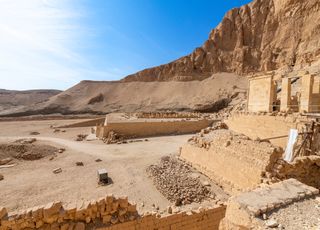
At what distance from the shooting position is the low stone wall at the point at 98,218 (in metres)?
3.69

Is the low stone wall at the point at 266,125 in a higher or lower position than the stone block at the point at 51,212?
higher

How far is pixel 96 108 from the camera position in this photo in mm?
39438

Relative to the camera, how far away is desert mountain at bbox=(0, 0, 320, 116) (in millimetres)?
34000

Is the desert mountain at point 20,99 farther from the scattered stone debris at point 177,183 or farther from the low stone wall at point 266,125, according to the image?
the low stone wall at point 266,125

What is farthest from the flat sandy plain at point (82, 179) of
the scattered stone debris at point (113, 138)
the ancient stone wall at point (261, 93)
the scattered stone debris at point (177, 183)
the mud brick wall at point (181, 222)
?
the ancient stone wall at point (261, 93)

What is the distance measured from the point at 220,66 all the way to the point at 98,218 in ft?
153

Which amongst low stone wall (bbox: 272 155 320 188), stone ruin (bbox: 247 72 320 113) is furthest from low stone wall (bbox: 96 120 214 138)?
low stone wall (bbox: 272 155 320 188)

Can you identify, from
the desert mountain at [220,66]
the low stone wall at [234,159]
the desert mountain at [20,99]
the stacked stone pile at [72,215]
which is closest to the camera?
the stacked stone pile at [72,215]

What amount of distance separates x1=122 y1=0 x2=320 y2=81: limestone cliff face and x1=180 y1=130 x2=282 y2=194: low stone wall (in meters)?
30.4

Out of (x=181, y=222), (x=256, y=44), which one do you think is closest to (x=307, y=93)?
(x=181, y=222)

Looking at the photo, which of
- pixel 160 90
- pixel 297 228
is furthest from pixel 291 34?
pixel 297 228

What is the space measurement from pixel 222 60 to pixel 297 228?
47797 mm

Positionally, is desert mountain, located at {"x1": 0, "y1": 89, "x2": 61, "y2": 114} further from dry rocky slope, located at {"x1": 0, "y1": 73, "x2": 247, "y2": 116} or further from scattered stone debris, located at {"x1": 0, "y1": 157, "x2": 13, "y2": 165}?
scattered stone debris, located at {"x1": 0, "y1": 157, "x2": 13, "y2": 165}

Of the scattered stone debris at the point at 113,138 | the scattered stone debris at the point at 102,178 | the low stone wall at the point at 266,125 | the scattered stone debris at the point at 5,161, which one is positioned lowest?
the scattered stone debris at the point at 5,161
